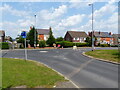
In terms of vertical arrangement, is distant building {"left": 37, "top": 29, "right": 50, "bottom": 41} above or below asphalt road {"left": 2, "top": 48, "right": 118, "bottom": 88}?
above

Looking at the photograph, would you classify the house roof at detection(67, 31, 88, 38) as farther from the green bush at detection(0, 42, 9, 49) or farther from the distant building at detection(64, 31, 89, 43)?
the green bush at detection(0, 42, 9, 49)

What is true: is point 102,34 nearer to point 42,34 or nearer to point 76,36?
point 76,36

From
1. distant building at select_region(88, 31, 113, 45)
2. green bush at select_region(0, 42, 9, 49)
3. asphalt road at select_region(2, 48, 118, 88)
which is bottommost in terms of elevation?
asphalt road at select_region(2, 48, 118, 88)

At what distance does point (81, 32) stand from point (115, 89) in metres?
67.6

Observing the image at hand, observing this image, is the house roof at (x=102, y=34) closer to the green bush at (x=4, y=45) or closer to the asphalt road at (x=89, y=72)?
the green bush at (x=4, y=45)

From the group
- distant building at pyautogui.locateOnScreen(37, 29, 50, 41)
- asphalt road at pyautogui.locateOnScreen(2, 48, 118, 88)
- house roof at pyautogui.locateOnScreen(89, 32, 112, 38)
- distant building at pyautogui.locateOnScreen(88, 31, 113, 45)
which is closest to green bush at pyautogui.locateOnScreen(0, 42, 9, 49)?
asphalt road at pyautogui.locateOnScreen(2, 48, 118, 88)

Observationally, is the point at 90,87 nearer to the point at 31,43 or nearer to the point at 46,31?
the point at 31,43

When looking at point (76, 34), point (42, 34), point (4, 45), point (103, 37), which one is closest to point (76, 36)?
point (76, 34)

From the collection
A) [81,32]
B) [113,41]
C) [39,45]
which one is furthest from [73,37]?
[113,41]

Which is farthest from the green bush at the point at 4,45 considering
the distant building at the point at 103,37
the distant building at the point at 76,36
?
the distant building at the point at 103,37

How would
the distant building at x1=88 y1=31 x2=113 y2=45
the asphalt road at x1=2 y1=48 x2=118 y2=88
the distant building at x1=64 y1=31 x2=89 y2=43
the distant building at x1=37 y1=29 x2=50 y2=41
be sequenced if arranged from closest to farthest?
the asphalt road at x1=2 y1=48 x2=118 y2=88
the distant building at x1=64 y1=31 x2=89 y2=43
the distant building at x1=37 y1=29 x2=50 y2=41
the distant building at x1=88 y1=31 x2=113 y2=45

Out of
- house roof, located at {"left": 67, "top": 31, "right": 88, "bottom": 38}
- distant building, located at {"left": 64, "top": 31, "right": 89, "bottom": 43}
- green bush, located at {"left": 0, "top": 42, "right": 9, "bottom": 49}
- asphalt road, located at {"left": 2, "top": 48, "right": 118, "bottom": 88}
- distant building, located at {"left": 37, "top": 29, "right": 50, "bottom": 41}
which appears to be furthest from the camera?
distant building, located at {"left": 37, "top": 29, "right": 50, "bottom": 41}

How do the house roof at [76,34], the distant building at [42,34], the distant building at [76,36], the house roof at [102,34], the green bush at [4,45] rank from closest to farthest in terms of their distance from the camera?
the green bush at [4,45] → the distant building at [76,36] → the house roof at [76,34] → the distant building at [42,34] → the house roof at [102,34]

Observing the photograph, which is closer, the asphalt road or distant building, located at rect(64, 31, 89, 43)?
the asphalt road
